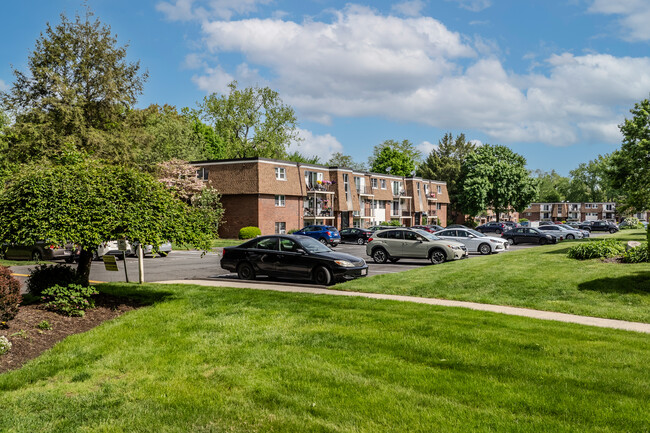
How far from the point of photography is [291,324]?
886 cm

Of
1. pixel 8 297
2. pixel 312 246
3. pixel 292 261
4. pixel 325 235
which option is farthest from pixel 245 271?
pixel 325 235

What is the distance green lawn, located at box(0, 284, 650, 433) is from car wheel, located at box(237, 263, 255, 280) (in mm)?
7273

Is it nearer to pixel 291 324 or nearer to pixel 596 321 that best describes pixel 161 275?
pixel 291 324

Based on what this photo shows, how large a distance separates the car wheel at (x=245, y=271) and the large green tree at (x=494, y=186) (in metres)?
57.4

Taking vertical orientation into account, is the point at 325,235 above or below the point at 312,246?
below

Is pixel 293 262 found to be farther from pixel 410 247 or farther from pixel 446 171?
pixel 446 171

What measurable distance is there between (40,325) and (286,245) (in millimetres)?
8830

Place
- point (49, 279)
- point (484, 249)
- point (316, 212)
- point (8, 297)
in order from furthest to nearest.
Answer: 1. point (316, 212)
2. point (484, 249)
3. point (49, 279)
4. point (8, 297)

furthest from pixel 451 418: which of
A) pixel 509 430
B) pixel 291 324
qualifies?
pixel 291 324

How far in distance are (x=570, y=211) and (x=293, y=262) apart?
13535cm

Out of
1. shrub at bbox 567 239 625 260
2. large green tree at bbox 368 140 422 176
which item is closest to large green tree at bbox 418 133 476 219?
large green tree at bbox 368 140 422 176

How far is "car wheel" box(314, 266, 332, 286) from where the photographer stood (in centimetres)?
1550

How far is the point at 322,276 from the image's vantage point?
51.2ft

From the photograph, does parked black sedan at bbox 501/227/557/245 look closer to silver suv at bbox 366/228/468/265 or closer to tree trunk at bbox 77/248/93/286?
silver suv at bbox 366/228/468/265
